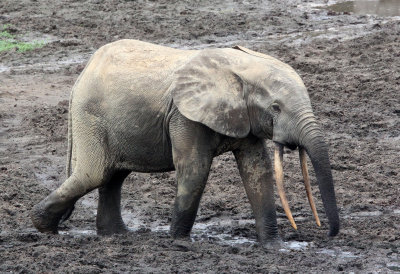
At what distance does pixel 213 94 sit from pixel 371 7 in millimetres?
11608

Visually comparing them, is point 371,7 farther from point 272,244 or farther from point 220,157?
point 272,244

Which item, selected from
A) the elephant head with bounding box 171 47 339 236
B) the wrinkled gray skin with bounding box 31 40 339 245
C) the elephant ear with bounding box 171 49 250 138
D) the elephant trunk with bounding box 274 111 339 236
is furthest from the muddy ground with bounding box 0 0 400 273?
the elephant ear with bounding box 171 49 250 138

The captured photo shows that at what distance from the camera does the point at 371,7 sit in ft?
58.2

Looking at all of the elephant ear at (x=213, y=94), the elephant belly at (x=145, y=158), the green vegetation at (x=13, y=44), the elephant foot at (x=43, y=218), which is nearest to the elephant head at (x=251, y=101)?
the elephant ear at (x=213, y=94)

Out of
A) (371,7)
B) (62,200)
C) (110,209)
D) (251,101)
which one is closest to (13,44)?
(371,7)

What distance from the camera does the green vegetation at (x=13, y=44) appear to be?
47.0 feet

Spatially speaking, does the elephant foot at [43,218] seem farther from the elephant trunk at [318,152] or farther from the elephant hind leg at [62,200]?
the elephant trunk at [318,152]

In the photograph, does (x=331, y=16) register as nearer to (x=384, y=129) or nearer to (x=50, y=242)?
(x=384, y=129)

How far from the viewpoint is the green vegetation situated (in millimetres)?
14318

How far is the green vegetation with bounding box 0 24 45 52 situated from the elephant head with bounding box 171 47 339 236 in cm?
781

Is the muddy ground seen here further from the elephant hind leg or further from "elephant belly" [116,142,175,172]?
"elephant belly" [116,142,175,172]

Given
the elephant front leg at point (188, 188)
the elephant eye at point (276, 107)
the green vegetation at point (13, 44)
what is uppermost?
the elephant eye at point (276, 107)

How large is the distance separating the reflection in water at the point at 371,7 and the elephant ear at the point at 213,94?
10758 millimetres

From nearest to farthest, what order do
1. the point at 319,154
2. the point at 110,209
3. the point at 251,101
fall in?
1. the point at 319,154
2. the point at 251,101
3. the point at 110,209
